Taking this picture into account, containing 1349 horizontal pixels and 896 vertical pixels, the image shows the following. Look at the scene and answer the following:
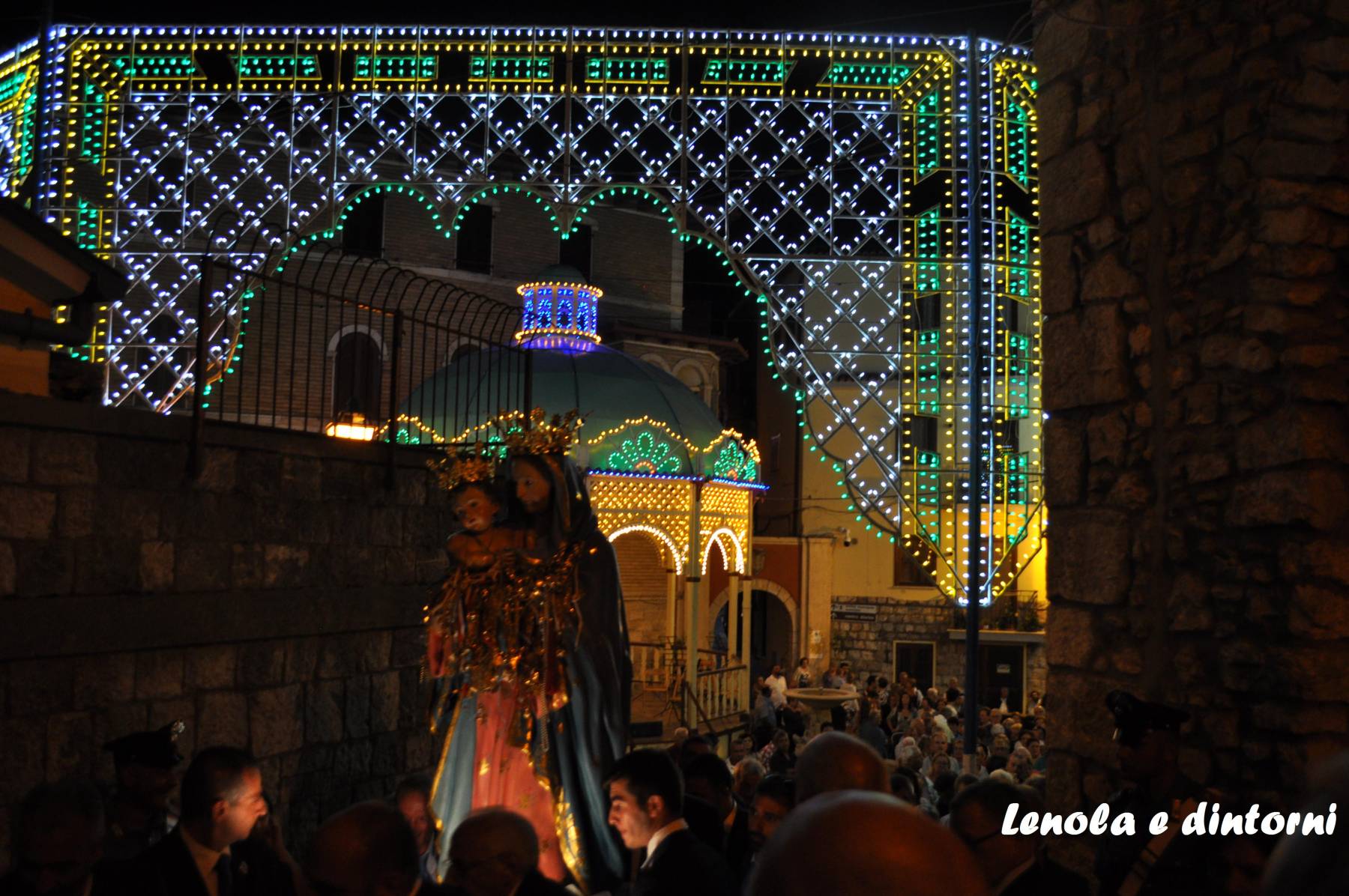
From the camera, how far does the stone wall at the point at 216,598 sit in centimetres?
495

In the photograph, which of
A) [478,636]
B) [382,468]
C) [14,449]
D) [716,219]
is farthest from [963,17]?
[14,449]

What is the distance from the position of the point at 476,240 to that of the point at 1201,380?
77.2ft

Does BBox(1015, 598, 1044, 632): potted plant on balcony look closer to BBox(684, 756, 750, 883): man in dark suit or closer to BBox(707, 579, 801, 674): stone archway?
BBox(707, 579, 801, 674): stone archway

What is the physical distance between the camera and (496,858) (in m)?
3.24

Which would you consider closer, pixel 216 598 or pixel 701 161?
pixel 216 598

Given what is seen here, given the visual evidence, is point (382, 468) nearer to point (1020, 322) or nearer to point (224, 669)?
point (224, 669)

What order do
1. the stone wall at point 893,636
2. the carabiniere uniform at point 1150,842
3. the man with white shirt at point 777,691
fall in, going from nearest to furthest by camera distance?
the carabiniere uniform at point 1150,842, the man with white shirt at point 777,691, the stone wall at point 893,636

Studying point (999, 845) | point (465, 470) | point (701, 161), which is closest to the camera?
point (999, 845)

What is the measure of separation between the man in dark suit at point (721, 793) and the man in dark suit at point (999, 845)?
161cm

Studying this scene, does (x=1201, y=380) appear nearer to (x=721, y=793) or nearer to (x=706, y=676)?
(x=721, y=793)

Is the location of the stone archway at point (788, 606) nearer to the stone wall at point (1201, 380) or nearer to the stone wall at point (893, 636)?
the stone wall at point (893, 636)

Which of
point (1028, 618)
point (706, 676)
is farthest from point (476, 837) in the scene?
point (1028, 618)

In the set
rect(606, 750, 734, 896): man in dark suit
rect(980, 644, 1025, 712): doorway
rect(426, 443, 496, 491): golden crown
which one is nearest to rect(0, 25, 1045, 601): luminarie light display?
rect(426, 443, 496, 491): golden crown

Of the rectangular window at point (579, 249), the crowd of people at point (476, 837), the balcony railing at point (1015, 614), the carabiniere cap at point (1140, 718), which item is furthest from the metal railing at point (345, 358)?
the balcony railing at point (1015, 614)
